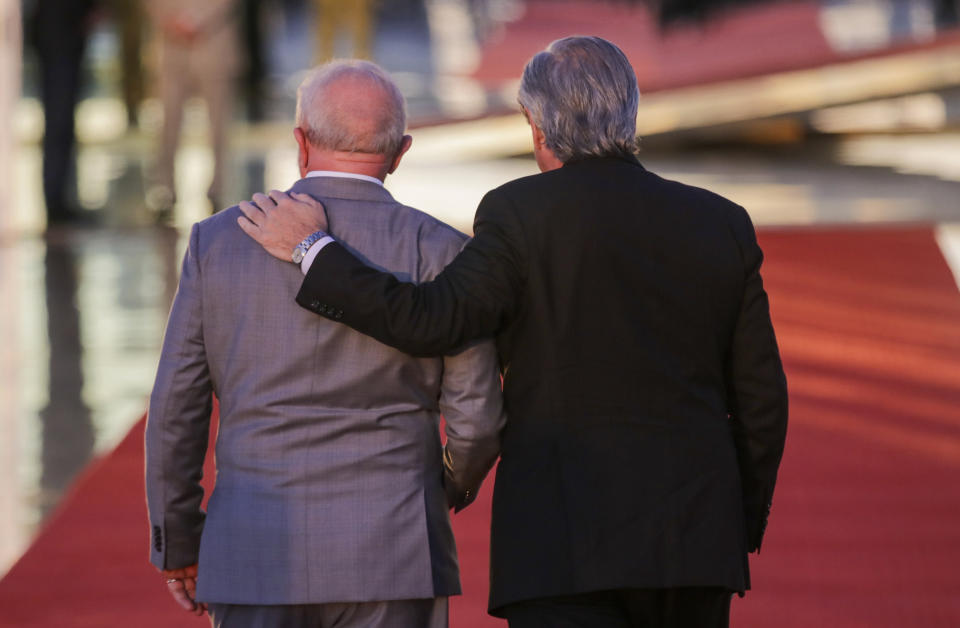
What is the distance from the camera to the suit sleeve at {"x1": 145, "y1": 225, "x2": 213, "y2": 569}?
8.16 ft

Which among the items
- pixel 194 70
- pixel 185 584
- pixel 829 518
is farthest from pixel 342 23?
pixel 185 584

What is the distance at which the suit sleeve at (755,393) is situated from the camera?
8.25ft

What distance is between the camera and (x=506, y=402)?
255cm

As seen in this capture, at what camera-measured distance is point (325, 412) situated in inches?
95.5

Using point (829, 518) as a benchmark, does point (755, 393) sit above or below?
above

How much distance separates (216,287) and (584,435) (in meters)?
0.64

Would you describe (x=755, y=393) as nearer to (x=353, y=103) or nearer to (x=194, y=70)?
(x=353, y=103)

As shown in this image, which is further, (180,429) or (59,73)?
(59,73)

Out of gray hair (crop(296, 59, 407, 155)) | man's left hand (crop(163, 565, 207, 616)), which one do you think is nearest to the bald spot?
gray hair (crop(296, 59, 407, 155))

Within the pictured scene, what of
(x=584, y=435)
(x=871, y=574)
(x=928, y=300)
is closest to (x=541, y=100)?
(x=584, y=435)

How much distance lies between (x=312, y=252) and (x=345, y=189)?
5.3 inches

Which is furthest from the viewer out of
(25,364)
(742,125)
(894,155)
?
(894,155)

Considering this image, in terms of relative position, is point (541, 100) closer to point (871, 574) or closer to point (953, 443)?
point (871, 574)

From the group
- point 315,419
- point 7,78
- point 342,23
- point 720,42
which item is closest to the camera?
point 315,419
